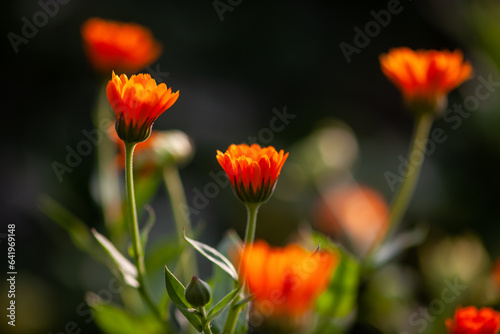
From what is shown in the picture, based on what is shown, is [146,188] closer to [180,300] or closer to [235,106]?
[180,300]

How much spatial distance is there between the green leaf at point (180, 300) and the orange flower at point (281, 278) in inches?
2.5

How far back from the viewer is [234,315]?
606 mm

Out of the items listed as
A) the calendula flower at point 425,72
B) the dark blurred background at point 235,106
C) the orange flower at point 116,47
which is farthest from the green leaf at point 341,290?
the dark blurred background at point 235,106

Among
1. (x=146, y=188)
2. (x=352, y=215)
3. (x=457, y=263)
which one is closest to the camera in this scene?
(x=146, y=188)

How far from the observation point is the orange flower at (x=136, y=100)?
1.92 ft

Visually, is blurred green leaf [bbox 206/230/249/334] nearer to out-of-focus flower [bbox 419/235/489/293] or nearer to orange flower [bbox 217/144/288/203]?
orange flower [bbox 217/144/288/203]

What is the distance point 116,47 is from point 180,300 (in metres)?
0.55

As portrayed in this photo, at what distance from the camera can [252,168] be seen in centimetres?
60

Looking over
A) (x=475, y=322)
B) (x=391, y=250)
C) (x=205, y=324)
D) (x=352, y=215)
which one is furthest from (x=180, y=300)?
(x=352, y=215)

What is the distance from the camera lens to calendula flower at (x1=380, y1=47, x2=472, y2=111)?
83 cm

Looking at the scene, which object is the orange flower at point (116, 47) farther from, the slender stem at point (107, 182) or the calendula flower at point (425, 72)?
the calendula flower at point (425, 72)

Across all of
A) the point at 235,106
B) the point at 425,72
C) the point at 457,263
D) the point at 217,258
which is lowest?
the point at 457,263

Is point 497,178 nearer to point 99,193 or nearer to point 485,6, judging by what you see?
point 485,6

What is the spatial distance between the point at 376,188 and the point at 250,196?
1168 mm
